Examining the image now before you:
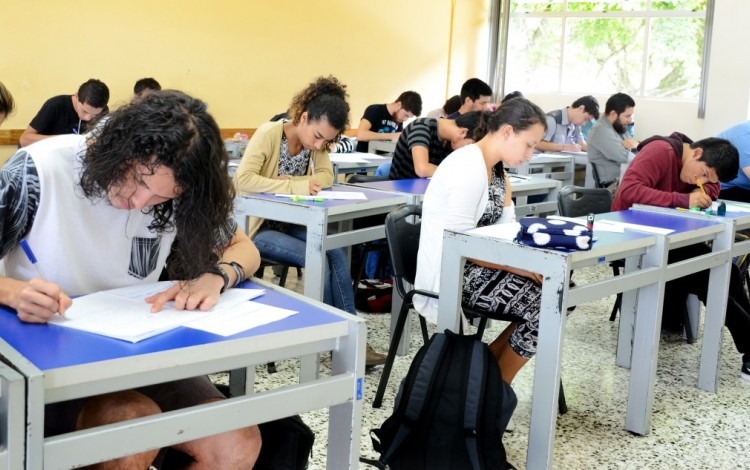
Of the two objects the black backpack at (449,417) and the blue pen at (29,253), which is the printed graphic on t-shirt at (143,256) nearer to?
the blue pen at (29,253)

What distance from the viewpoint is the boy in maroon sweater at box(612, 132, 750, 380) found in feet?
11.1

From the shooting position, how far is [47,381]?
1.12 meters

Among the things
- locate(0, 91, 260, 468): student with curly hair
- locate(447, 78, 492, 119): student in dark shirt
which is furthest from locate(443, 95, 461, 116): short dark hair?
locate(0, 91, 260, 468): student with curly hair

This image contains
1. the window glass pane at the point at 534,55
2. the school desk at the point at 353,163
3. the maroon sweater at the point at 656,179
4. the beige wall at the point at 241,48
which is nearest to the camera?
the maroon sweater at the point at 656,179

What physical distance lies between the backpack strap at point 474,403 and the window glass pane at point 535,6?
7775mm

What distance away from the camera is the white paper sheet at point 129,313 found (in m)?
1.29

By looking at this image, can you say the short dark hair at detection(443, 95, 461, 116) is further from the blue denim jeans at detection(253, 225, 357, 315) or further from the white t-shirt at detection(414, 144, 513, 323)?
the white t-shirt at detection(414, 144, 513, 323)

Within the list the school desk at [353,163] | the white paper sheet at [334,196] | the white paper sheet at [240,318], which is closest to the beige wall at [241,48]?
the school desk at [353,163]

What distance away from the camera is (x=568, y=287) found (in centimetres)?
225

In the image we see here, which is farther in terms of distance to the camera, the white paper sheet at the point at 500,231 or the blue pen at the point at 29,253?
the white paper sheet at the point at 500,231

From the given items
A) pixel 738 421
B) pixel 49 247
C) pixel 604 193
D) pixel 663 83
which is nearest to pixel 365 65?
pixel 663 83

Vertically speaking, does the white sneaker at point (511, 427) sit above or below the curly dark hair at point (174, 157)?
below

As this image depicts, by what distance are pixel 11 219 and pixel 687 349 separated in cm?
311

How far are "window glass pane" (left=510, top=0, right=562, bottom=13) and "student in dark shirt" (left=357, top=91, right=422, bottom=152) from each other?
3280mm
